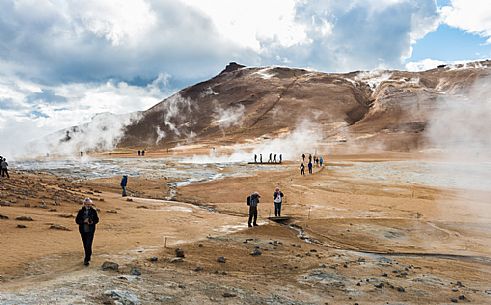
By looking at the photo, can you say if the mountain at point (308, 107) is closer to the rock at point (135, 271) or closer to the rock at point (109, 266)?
the rock at point (135, 271)

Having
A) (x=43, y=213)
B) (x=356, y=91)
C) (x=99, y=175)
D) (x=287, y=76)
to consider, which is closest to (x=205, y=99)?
(x=287, y=76)

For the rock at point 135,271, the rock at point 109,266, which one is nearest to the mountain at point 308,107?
the rock at point 135,271

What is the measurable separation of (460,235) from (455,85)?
106m

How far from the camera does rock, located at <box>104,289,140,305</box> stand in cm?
789

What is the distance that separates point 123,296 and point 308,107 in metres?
116

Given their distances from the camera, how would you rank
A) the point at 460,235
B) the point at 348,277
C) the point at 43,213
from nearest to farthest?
the point at 348,277
the point at 43,213
the point at 460,235

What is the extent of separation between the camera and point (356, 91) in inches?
5103

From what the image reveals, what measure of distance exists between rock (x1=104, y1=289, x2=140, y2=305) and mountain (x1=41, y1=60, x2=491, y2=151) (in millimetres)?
75073

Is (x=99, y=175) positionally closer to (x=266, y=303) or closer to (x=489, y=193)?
(x=489, y=193)

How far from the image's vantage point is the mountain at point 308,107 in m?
93.9

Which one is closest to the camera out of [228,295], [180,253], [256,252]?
[228,295]

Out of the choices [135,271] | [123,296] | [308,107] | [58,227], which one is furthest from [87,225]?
[308,107]

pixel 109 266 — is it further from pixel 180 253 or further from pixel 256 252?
pixel 256 252

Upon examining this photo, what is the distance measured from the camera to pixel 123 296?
805cm
